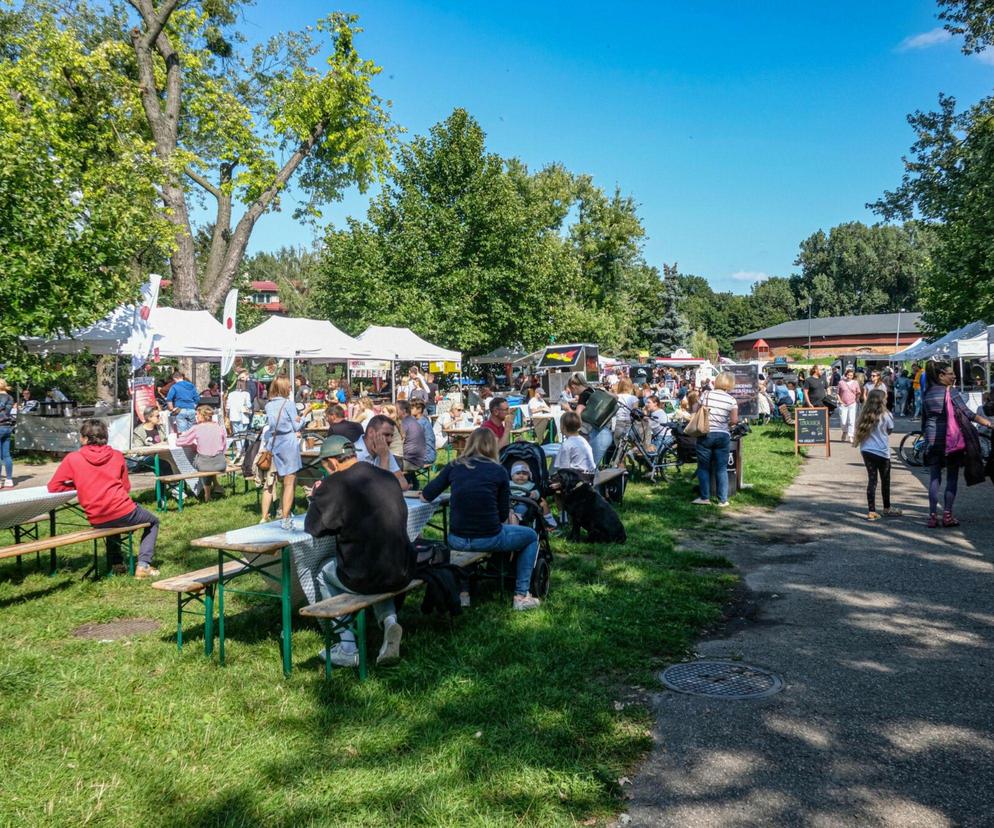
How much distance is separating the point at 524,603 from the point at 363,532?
1.78m

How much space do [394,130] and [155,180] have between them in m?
9.46

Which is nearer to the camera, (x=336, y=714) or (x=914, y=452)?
(x=336, y=714)

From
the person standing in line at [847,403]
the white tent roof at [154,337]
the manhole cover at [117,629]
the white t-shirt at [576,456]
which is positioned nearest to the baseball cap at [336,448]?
the manhole cover at [117,629]

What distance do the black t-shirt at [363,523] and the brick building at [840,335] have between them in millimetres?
86546

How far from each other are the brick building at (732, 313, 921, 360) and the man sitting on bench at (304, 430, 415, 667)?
86515 mm

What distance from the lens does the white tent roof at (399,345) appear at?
21.2 metres

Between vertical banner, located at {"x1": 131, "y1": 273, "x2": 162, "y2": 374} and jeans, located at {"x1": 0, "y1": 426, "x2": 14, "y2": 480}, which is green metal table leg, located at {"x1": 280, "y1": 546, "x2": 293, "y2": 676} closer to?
jeans, located at {"x1": 0, "y1": 426, "x2": 14, "y2": 480}

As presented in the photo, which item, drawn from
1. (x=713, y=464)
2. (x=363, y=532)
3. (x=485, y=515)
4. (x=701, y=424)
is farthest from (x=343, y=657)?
(x=713, y=464)

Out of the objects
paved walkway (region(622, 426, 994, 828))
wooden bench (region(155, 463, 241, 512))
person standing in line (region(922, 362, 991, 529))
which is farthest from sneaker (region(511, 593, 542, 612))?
wooden bench (region(155, 463, 241, 512))

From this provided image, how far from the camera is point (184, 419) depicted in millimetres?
15445

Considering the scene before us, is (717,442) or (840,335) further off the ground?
(840,335)

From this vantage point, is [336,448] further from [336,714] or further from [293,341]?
[293,341]

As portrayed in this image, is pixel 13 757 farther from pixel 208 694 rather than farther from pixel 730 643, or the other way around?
pixel 730 643

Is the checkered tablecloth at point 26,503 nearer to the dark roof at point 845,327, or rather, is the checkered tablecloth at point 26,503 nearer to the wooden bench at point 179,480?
the wooden bench at point 179,480
